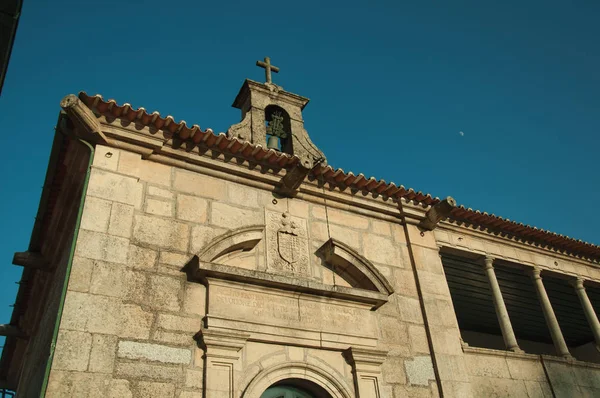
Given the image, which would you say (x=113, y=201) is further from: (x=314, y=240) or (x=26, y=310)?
(x=26, y=310)

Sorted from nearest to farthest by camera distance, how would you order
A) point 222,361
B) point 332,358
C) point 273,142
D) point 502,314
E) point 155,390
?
point 155,390 → point 222,361 → point 332,358 → point 502,314 → point 273,142

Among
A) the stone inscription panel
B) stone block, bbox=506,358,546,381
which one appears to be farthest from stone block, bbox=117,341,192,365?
stone block, bbox=506,358,546,381

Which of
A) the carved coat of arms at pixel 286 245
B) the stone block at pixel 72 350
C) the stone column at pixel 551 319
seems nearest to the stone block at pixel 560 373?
Result: the stone column at pixel 551 319

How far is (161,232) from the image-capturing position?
6.42 m

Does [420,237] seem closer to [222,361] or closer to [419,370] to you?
[419,370]

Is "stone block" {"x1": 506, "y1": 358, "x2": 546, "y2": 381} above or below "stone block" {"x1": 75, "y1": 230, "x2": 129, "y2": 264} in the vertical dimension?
below

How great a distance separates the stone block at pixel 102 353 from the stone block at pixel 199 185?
217 cm

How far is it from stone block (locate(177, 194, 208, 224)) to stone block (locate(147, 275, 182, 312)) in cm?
89

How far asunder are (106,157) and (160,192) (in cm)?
76

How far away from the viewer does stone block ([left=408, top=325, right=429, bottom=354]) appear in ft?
23.9

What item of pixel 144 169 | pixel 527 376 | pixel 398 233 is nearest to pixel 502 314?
pixel 527 376

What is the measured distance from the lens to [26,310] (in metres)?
9.77

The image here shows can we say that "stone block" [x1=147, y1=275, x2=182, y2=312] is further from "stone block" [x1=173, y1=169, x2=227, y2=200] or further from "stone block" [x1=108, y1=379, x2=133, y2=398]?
"stone block" [x1=173, y1=169, x2=227, y2=200]

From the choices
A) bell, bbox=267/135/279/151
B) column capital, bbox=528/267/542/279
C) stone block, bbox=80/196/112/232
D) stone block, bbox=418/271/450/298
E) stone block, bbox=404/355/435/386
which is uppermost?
bell, bbox=267/135/279/151
